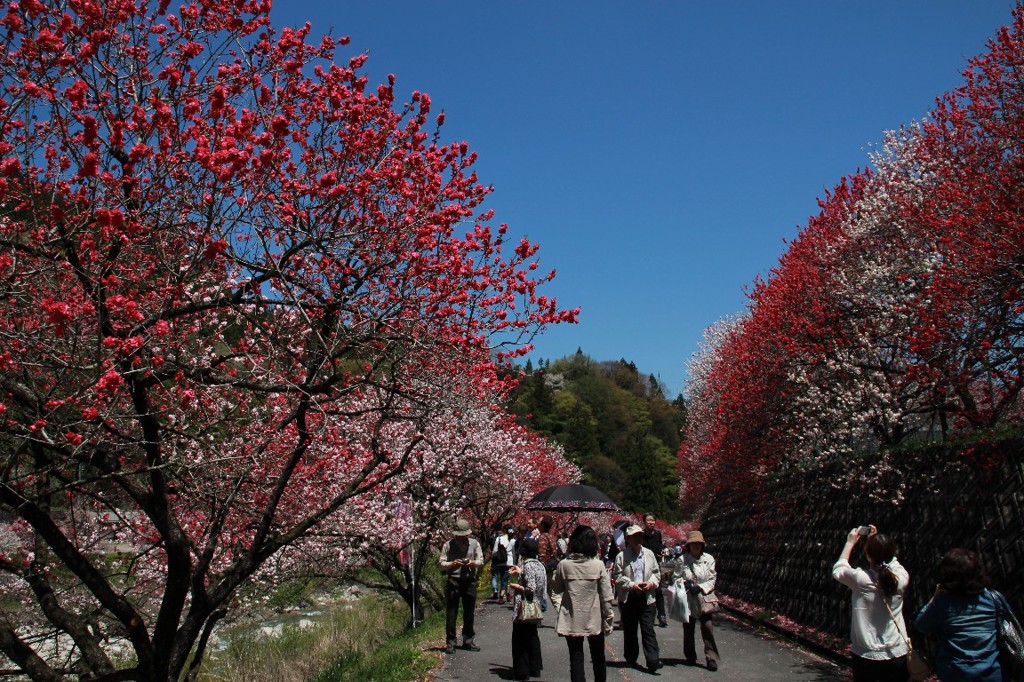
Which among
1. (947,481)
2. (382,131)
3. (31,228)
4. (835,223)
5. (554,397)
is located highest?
(554,397)

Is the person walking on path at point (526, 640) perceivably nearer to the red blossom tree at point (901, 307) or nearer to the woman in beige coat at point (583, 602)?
the woman in beige coat at point (583, 602)

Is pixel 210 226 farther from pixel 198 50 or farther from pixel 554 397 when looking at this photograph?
pixel 554 397

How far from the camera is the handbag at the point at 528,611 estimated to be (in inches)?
360

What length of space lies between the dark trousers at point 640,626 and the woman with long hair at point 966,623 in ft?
15.6

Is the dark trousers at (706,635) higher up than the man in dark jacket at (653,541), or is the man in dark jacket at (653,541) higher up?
the man in dark jacket at (653,541)

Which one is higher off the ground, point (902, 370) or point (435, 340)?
point (902, 370)

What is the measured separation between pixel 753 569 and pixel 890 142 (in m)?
9.96

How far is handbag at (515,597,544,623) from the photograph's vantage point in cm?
914

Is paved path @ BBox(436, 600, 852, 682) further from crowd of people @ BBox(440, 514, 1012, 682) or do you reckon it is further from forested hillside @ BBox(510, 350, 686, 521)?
forested hillside @ BBox(510, 350, 686, 521)

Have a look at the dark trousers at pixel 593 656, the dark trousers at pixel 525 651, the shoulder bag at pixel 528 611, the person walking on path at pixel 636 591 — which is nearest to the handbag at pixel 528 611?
the shoulder bag at pixel 528 611

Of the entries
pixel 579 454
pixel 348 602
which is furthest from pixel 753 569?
pixel 579 454

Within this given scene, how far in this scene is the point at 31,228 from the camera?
596 cm

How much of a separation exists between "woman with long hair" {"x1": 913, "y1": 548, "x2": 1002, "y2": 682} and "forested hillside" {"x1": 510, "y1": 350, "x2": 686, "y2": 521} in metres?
38.1

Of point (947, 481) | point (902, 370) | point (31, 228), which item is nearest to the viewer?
point (31, 228)
